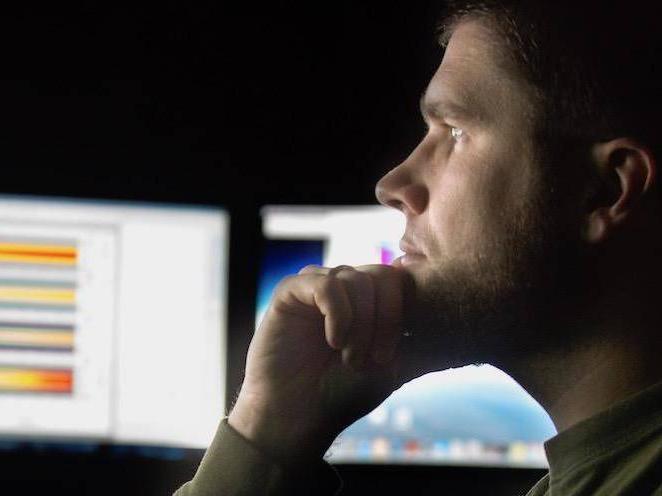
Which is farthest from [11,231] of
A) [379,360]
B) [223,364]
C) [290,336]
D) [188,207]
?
[379,360]

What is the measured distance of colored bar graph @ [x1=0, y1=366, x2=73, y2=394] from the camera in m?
1.47

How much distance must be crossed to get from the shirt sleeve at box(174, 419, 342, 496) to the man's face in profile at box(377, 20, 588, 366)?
7.0 inches

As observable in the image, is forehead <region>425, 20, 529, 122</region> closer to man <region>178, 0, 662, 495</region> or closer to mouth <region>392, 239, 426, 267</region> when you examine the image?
man <region>178, 0, 662, 495</region>

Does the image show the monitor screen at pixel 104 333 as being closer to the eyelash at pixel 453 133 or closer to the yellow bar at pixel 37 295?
the yellow bar at pixel 37 295

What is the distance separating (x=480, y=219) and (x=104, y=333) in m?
0.81

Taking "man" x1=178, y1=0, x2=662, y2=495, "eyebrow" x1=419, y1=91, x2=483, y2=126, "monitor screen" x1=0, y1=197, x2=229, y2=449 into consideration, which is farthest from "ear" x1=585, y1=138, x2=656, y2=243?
"monitor screen" x1=0, y1=197, x2=229, y2=449

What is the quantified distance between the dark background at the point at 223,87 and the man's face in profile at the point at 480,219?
758mm

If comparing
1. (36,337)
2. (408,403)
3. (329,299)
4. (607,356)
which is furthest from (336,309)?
(36,337)

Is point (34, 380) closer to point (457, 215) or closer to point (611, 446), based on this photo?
point (457, 215)

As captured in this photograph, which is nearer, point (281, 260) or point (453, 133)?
point (453, 133)

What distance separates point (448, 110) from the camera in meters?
0.87

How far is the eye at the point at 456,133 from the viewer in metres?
0.88

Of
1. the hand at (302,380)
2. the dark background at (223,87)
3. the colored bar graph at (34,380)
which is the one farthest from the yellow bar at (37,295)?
the hand at (302,380)

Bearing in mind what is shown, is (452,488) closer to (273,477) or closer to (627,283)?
(273,477)
